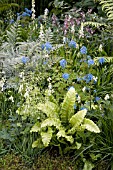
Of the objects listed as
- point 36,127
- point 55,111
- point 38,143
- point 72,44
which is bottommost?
point 38,143

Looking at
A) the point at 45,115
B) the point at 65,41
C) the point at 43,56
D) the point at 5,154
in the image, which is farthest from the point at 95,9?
the point at 5,154

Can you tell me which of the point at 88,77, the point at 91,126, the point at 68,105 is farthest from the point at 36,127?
the point at 88,77

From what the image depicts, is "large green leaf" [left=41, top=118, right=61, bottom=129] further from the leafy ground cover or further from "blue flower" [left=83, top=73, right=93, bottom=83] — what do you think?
"blue flower" [left=83, top=73, right=93, bottom=83]

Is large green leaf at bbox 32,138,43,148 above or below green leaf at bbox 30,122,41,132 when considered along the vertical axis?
below

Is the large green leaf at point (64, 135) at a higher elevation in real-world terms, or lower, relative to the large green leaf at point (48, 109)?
lower

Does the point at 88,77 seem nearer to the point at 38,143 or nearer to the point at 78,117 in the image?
the point at 78,117

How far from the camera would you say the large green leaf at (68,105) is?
163 inches

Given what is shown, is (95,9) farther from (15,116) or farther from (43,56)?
(15,116)

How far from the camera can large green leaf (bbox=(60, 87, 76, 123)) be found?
4.15 meters

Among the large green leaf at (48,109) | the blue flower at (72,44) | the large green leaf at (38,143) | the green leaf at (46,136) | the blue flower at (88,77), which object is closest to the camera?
the green leaf at (46,136)

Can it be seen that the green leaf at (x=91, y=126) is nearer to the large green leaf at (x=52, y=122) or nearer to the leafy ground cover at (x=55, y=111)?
the leafy ground cover at (x=55, y=111)

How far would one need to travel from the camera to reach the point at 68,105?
4.16 m

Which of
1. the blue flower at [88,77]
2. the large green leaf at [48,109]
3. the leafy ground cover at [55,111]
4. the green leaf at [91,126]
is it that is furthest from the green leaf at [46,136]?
the blue flower at [88,77]


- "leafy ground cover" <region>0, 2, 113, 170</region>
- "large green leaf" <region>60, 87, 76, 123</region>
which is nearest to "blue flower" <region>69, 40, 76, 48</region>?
"leafy ground cover" <region>0, 2, 113, 170</region>
